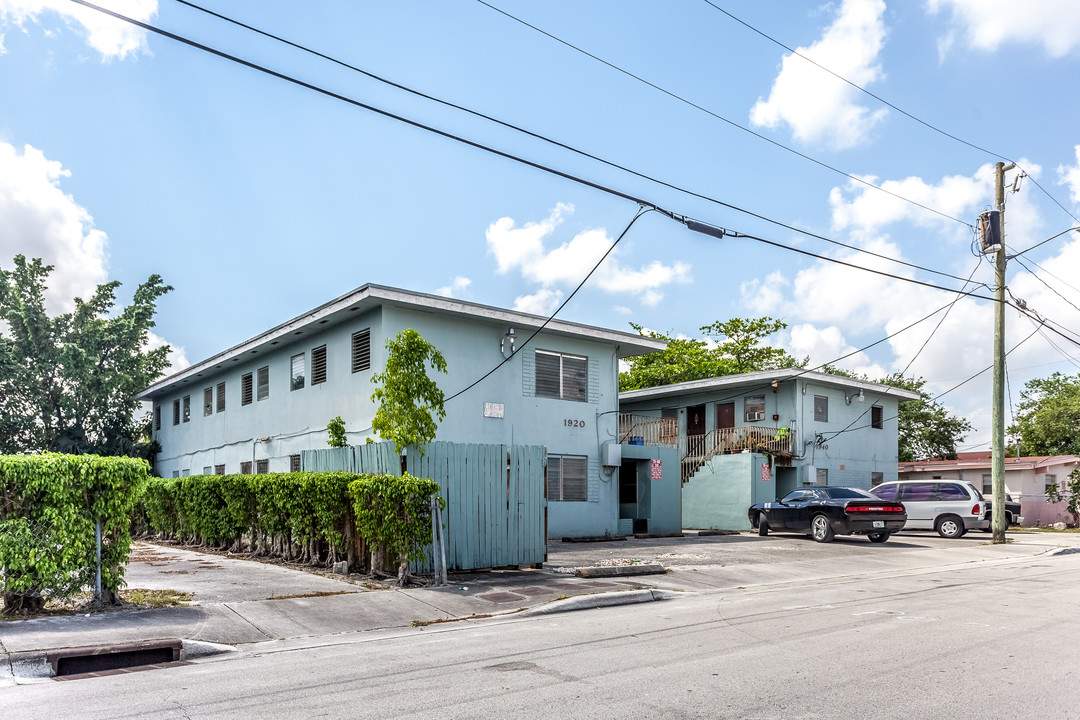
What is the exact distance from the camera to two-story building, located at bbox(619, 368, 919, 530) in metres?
29.2

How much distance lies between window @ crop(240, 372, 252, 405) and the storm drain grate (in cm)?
1889

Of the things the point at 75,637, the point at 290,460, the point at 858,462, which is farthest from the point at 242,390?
the point at 858,462

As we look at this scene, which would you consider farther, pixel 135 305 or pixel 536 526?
pixel 135 305

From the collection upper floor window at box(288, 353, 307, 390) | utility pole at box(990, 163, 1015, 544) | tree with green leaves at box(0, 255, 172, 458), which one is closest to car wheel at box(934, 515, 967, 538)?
utility pole at box(990, 163, 1015, 544)

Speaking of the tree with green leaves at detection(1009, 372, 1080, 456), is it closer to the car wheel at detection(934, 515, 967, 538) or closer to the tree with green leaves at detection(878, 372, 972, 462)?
the tree with green leaves at detection(878, 372, 972, 462)

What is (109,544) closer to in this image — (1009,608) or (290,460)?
(1009,608)

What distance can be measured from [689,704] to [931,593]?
8028 millimetres

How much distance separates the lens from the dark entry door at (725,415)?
3316 centimetres

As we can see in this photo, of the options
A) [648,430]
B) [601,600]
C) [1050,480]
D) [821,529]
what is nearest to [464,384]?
[648,430]

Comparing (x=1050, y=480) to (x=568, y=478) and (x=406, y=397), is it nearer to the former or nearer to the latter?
(x=568, y=478)

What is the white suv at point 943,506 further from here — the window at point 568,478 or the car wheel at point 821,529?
the window at point 568,478

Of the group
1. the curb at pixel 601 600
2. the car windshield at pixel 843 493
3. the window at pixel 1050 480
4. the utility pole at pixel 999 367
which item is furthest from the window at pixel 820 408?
the curb at pixel 601 600

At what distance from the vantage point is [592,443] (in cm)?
2364

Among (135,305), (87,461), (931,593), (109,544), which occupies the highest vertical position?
(135,305)
